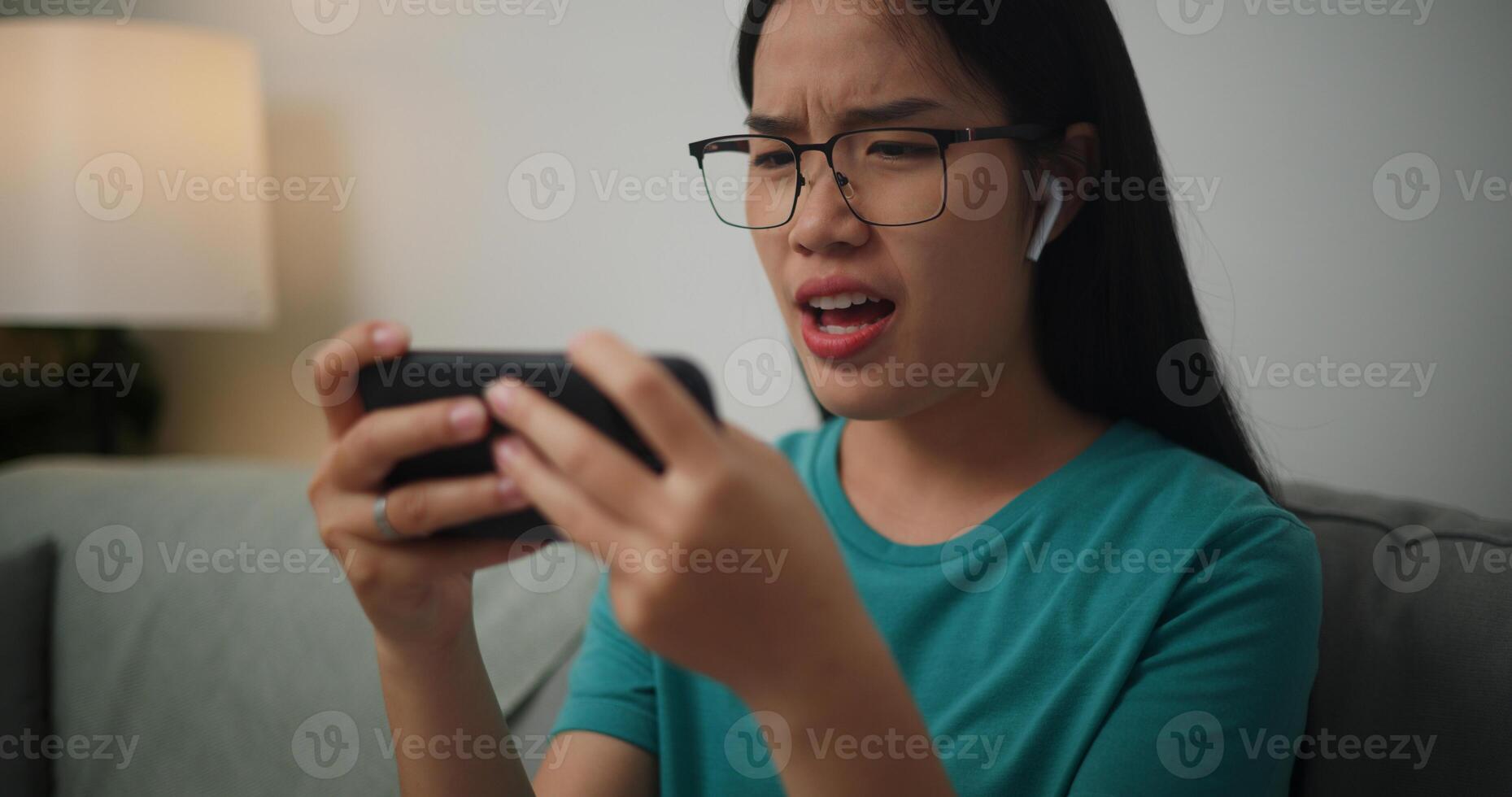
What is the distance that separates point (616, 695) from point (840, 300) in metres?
0.45

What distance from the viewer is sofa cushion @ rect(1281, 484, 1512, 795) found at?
2.80ft

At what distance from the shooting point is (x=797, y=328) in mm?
894

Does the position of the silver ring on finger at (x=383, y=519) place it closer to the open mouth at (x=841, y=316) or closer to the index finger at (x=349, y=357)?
the index finger at (x=349, y=357)

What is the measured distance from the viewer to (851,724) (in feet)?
1.76

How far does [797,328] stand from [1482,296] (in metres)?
0.92

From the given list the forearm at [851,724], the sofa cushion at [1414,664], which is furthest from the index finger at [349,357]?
the sofa cushion at [1414,664]

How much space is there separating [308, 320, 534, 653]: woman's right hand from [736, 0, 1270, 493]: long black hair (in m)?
0.51

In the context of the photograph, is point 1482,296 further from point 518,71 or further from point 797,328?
point 518,71

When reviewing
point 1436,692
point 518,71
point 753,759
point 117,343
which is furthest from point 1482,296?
point 117,343
